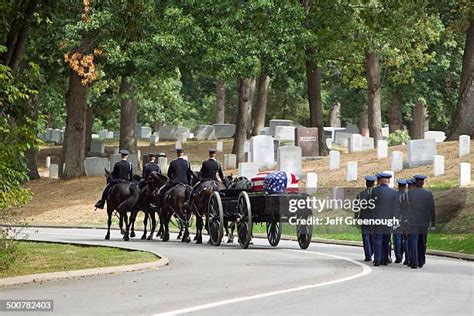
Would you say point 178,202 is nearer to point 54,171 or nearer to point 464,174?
point 464,174

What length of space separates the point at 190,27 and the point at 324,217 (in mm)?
12952

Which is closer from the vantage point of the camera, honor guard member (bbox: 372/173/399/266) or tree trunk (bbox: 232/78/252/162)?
honor guard member (bbox: 372/173/399/266)

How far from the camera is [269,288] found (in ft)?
60.2

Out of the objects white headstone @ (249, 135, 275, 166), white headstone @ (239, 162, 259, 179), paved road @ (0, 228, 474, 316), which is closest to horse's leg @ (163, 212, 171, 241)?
paved road @ (0, 228, 474, 316)

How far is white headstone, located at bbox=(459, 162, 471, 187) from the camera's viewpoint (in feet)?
117

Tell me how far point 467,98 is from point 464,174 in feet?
43.0

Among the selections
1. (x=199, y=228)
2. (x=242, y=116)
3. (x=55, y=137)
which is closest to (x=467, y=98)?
(x=242, y=116)

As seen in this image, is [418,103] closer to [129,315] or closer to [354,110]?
[354,110]

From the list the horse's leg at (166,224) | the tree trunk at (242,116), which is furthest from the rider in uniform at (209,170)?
the tree trunk at (242,116)

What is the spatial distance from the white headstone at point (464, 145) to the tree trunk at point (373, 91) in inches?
573

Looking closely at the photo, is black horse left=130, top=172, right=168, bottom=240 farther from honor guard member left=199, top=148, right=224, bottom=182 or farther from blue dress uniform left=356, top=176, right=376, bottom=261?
blue dress uniform left=356, top=176, right=376, bottom=261

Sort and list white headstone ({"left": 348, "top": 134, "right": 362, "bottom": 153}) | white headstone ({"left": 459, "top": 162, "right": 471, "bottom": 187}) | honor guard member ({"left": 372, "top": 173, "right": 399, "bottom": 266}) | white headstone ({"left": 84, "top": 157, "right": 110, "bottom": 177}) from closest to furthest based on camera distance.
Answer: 1. honor guard member ({"left": 372, "top": 173, "right": 399, "bottom": 266})
2. white headstone ({"left": 459, "top": 162, "right": 471, "bottom": 187})
3. white headstone ({"left": 84, "top": 157, "right": 110, "bottom": 177})
4. white headstone ({"left": 348, "top": 134, "right": 362, "bottom": 153})

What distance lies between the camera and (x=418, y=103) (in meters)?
69.5

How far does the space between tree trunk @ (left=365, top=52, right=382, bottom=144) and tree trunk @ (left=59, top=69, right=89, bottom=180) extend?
13.8 metres
